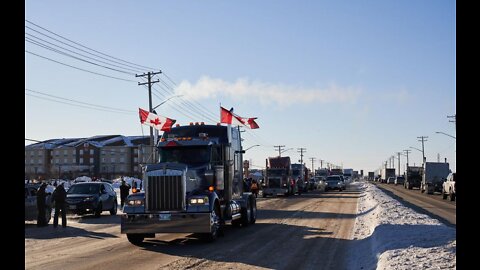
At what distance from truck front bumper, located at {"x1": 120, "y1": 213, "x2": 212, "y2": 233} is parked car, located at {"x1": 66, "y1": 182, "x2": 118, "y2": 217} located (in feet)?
39.4

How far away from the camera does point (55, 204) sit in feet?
68.0

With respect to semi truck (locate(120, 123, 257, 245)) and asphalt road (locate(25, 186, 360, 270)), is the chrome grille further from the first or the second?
asphalt road (locate(25, 186, 360, 270))

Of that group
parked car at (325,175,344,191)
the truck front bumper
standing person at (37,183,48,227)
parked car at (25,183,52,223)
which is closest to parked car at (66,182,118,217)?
parked car at (25,183,52,223)

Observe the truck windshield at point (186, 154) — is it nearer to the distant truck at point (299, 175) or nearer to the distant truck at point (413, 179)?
the distant truck at point (299, 175)

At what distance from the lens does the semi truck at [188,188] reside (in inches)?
570

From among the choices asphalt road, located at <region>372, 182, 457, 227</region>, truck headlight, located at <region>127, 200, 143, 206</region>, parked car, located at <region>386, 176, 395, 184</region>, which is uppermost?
truck headlight, located at <region>127, 200, 143, 206</region>

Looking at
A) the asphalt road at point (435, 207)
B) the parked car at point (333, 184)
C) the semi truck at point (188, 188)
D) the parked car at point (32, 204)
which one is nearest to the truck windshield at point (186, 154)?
the semi truck at point (188, 188)

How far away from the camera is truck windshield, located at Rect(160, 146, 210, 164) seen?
16.4 metres

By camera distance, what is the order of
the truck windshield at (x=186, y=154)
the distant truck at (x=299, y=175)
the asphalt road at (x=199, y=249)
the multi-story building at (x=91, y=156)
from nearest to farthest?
1. the asphalt road at (x=199, y=249)
2. the truck windshield at (x=186, y=154)
3. the distant truck at (x=299, y=175)
4. the multi-story building at (x=91, y=156)

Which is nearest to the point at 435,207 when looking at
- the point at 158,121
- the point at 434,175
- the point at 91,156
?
the point at 158,121

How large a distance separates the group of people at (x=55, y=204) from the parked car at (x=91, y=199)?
4007mm
